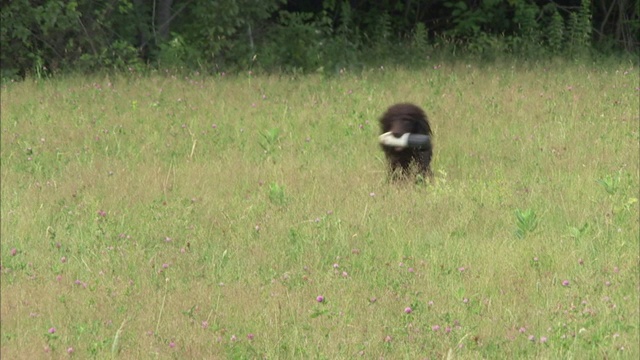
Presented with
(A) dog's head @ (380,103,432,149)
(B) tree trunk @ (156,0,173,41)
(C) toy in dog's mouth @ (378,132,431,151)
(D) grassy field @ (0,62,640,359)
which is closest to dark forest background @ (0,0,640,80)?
(B) tree trunk @ (156,0,173,41)

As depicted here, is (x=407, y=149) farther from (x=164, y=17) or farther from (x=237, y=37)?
(x=164, y=17)

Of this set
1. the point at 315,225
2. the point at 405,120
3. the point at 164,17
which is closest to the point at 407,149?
the point at 405,120

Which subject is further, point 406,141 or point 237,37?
point 237,37

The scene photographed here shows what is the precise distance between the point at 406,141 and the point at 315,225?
1.41m

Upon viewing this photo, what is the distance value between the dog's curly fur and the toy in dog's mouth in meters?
0.03

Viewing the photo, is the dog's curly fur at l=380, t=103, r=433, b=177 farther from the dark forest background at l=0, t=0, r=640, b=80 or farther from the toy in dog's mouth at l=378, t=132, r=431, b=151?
the dark forest background at l=0, t=0, r=640, b=80

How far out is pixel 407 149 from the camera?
820cm

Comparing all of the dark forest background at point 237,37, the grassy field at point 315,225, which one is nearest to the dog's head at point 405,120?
the grassy field at point 315,225

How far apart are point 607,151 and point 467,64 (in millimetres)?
4929

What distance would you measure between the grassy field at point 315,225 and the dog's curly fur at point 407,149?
186 millimetres

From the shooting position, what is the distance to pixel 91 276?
6.13 m

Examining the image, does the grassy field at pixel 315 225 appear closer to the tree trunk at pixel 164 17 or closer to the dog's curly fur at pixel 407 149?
the dog's curly fur at pixel 407 149

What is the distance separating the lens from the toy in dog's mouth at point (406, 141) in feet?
26.7

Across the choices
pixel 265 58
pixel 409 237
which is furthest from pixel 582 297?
pixel 265 58
